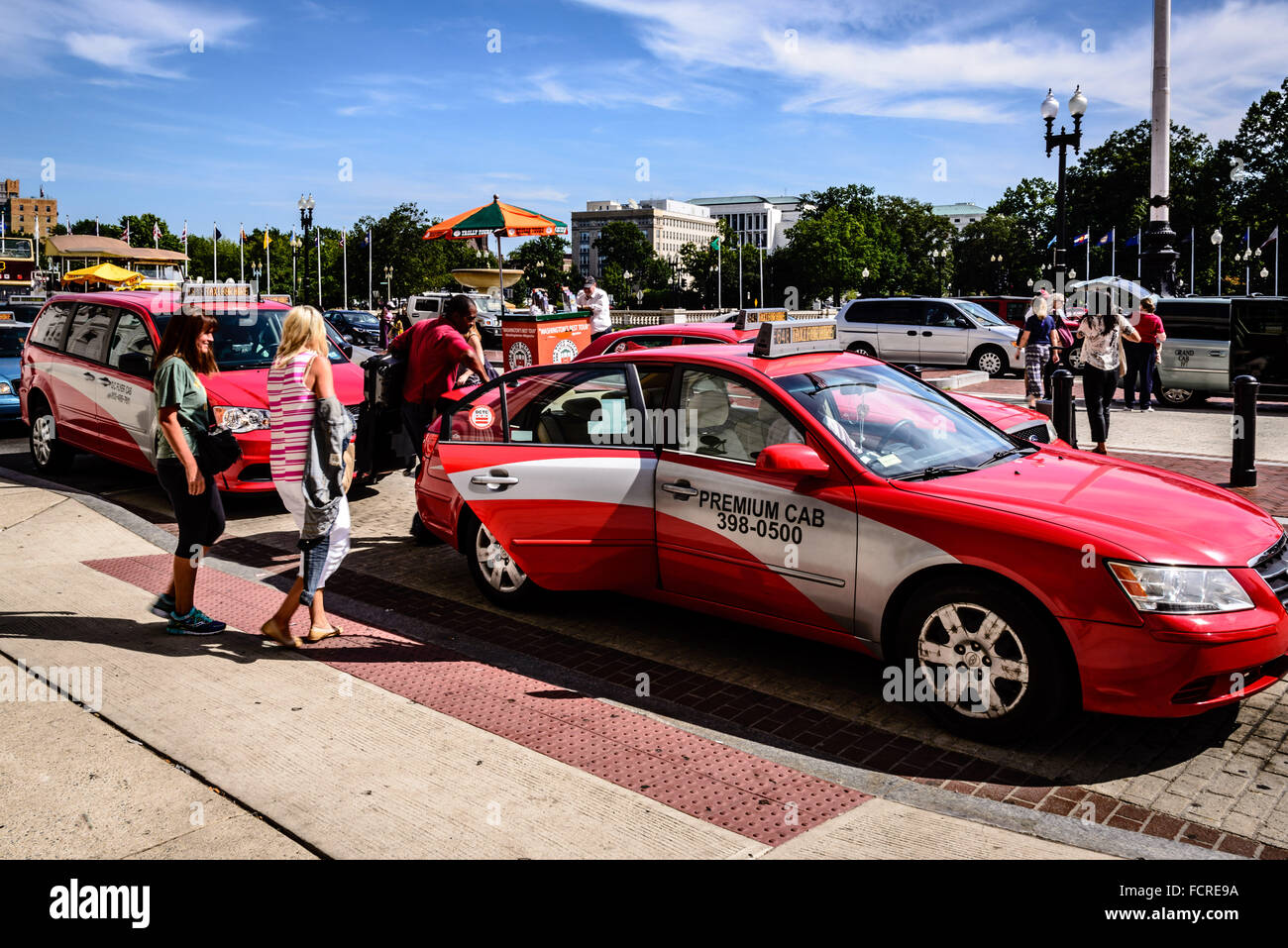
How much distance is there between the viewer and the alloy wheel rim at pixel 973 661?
4.16 metres

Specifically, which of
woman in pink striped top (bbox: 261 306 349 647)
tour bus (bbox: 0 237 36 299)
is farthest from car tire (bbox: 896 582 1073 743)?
tour bus (bbox: 0 237 36 299)

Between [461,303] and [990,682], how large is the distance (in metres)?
5.11

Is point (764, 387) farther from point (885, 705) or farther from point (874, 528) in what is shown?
point (885, 705)

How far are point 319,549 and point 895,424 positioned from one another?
298 cm

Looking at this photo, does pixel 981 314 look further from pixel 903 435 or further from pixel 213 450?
pixel 213 450

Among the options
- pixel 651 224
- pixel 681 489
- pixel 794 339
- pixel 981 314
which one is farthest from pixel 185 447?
pixel 651 224

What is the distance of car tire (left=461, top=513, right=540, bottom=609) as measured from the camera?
611 centimetres

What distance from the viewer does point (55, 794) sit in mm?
3801

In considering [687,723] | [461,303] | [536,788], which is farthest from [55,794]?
[461,303]

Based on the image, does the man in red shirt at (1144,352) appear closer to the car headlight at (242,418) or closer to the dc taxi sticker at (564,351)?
the dc taxi sticker at (564,351)

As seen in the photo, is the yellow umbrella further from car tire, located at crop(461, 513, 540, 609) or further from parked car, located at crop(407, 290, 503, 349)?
car tire, located at crop(461, 513, 540, 609)

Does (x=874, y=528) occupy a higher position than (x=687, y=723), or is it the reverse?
(x=874, y=528)

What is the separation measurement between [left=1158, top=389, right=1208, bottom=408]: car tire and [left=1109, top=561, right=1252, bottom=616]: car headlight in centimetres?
1509
